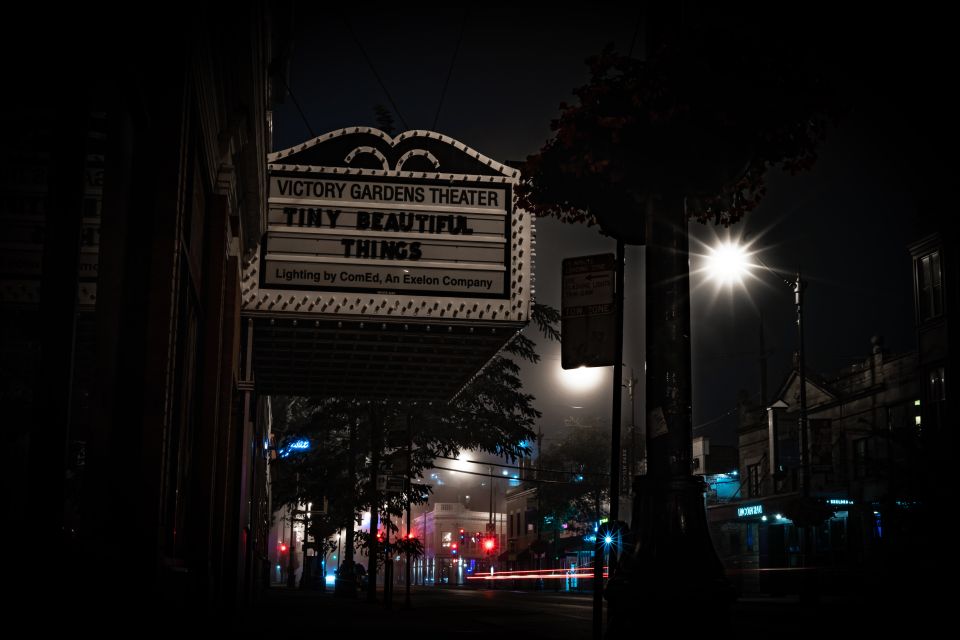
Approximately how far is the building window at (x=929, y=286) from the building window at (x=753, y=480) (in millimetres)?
19979

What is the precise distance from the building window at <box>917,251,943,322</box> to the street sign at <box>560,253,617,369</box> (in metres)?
32.0

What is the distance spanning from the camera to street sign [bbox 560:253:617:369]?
7621 millimetres

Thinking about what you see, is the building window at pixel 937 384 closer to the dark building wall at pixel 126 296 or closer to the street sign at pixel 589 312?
the dark building wall at pixel 126 296

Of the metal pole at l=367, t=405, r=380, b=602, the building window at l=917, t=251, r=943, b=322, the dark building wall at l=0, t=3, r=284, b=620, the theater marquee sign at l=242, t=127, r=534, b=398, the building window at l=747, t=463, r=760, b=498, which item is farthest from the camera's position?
the building window at l=747, t=463, r=760, b=498

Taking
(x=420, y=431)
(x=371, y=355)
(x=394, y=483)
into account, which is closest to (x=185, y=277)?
(x=371, y=355)

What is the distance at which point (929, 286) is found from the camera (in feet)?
122

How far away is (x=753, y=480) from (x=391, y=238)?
45.4m

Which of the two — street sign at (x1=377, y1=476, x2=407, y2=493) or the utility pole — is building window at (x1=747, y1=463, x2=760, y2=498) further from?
street sign at (x1=377, y1=476, x2=407, y2=493)

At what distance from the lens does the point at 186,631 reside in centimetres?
838

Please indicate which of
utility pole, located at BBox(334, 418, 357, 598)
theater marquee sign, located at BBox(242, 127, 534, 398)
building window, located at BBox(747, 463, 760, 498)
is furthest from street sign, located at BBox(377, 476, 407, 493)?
building window, located at BBox(747, 463, 760, 498)

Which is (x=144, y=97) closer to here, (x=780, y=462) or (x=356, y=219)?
(x=356, y=219)

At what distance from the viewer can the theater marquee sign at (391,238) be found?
14586 mm

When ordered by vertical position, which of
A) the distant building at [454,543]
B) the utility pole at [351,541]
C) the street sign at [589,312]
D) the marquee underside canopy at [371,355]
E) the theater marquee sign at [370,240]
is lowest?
the distant building at [454,543]

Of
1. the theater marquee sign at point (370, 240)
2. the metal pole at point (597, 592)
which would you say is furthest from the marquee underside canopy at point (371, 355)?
the metal pole at point (597, 592)
